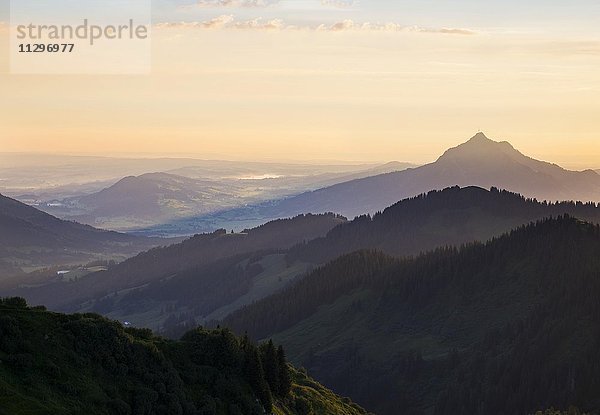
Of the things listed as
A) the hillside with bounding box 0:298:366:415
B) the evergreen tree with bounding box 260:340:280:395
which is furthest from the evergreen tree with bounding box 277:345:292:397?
the evergreen tree with bounding box 260:340:280:395

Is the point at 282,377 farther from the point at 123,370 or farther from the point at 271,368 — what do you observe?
the point at 123,370

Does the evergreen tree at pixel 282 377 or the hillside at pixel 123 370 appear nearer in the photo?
the hillside at pixel 123 370

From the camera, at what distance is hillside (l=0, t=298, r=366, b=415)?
76.9 meters

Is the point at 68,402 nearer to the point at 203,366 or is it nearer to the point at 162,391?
the point at 162,391

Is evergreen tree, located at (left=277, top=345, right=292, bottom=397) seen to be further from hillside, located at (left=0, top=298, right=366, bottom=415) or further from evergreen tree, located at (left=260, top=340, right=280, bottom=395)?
evergreen tree, located at (left=260, top=340, right=280, bottom=395)

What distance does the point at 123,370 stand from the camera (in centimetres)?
8788

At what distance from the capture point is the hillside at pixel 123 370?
7688cm

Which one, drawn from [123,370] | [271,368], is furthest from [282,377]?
[123,370]

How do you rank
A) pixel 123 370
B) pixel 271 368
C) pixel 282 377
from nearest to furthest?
pixel 123 370 → pixel 271 368 → pixel 282 377

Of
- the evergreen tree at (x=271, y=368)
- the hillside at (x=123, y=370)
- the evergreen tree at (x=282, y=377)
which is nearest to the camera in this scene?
the hillside at (x=123, y=370)

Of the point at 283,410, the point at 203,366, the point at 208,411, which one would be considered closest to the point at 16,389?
the point at 208,411

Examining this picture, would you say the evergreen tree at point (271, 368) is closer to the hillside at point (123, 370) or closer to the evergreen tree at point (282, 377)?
the hillside at point (123, 370)

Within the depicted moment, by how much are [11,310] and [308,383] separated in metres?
84.5

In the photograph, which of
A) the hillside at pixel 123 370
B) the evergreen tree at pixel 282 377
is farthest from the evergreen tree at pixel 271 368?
the evergreen tree at pixel 282 377
